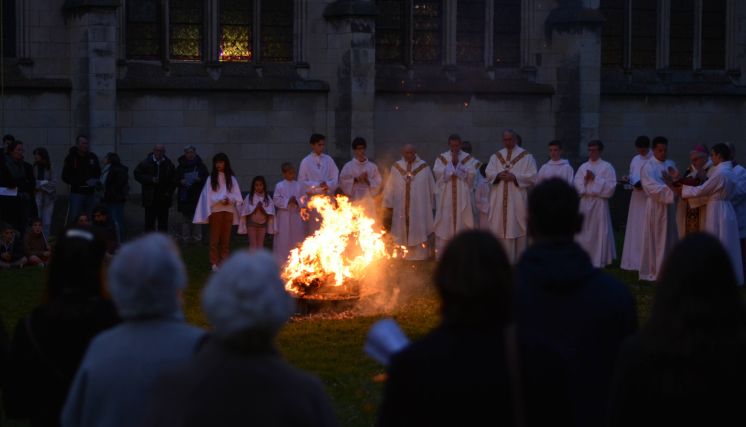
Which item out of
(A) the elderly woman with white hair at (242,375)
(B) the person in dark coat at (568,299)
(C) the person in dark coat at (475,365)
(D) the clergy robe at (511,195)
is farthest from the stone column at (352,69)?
(A) the elderly woman with white hair at (242,375)

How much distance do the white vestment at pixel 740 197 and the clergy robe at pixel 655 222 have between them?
828mm

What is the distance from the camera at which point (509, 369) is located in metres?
3.81

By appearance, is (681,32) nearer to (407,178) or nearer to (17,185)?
(407,178)

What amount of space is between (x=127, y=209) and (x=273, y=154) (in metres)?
2.99

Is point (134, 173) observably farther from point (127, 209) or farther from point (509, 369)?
point (509, 369)

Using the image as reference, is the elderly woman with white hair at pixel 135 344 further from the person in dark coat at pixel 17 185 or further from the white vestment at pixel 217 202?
the person in dark coat at pixel 17 185

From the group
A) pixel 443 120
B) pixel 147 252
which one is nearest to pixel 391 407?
pixel 147 252

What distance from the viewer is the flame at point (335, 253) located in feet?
45.0

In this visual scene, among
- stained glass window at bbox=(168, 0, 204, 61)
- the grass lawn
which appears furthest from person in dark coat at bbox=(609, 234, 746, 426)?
stained glass window at bbox=(168, 0, 204, 61)

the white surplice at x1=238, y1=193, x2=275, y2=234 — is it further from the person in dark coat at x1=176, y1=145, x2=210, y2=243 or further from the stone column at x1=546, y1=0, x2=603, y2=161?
the stone column at x1=546, y1=0, x2=603, y2=161

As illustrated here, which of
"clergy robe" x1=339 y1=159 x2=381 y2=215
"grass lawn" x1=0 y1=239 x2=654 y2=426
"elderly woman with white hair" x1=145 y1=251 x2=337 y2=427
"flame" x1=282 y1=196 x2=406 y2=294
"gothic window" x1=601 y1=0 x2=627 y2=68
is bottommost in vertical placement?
"grass lawn" x1=0 y1=239 x2=654 y2=426

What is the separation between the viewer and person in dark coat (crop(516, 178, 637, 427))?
496 cm

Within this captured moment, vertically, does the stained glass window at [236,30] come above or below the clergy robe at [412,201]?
above

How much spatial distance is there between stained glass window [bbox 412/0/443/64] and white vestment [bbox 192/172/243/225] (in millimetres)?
8096
